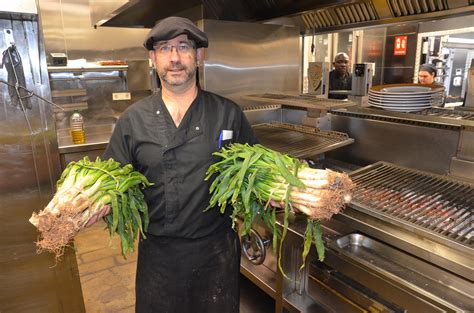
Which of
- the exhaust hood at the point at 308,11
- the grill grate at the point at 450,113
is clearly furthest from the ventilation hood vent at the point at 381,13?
the grill grate at the point at 450,113

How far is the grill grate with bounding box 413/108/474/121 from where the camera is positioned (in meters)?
1.77

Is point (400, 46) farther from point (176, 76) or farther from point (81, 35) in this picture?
point (176, 76)

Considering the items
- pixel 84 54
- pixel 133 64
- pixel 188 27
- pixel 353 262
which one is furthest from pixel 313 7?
pixel 84 54

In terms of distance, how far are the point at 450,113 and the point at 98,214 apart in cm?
186

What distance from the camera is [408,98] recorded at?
192 cm

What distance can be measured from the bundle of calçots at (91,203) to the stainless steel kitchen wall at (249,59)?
58.3 inches

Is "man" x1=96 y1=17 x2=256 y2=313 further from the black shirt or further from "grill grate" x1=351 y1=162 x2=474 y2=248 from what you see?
the black shirt

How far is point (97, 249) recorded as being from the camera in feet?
11.3

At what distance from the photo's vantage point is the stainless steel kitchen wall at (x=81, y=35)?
13.0ft

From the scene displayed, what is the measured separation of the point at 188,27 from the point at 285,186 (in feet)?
2.54

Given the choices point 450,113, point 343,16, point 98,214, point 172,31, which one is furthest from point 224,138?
point 343,16

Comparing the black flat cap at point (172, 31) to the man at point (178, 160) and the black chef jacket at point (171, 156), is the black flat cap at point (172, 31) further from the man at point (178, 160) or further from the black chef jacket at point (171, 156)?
the black chef jacket at point (171, 156)

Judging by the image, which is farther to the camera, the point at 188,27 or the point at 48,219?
the point at 188,27

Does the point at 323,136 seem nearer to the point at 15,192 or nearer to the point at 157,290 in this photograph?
the point at 157,290
